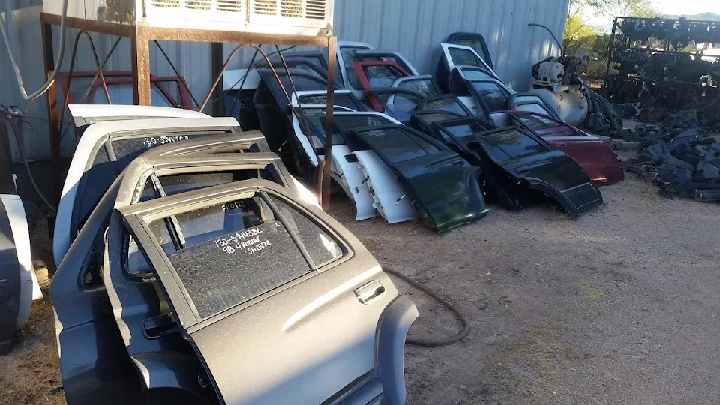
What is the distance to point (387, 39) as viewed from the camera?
8750 mm

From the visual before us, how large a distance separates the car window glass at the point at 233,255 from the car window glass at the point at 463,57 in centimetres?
706

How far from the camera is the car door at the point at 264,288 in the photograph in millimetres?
2020

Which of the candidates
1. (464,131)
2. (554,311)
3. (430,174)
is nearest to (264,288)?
(554,311)

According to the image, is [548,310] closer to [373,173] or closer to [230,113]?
[373,173]

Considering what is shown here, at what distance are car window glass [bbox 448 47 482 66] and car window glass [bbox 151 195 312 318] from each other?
7.06 m

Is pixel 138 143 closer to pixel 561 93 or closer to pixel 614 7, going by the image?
pixel 561 93

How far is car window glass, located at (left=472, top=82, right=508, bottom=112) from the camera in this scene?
27.4ft

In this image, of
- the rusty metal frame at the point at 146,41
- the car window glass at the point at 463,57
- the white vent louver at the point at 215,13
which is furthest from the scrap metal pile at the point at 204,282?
the car window glass at the point at 463,57

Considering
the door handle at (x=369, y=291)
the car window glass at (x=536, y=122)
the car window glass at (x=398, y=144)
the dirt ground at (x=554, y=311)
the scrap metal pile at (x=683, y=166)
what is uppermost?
the car window glass at (x=536, y=122)

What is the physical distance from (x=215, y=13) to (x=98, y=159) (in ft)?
4.41

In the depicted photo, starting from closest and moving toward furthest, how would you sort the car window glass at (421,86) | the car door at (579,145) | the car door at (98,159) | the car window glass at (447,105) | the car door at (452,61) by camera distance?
the car door at (98,159) → the car door at (579,145) → the car window glass at (447,105) → the car window glass at (421,86) → the car door at (452,61)

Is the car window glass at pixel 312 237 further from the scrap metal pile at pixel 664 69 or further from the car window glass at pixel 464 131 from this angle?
the scrap metal pile at pixel 664 69

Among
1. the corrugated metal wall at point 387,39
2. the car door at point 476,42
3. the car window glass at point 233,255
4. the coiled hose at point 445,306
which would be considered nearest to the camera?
the car window glass at point 233,255

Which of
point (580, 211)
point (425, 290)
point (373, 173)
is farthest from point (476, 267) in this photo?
point (580, 211)
